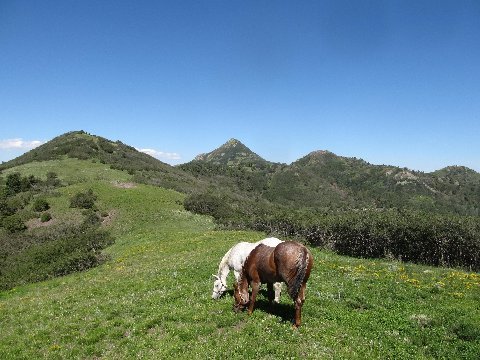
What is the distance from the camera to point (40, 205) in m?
59.5

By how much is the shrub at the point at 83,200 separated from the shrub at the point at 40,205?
12.4 ft

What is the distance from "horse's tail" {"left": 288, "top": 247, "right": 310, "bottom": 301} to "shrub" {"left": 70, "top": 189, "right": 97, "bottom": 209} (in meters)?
55.3

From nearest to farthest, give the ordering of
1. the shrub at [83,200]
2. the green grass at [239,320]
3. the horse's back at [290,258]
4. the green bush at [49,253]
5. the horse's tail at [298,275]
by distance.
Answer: the green grass at [239,320], the horse's tail at [298,275], the horse's back at [290,258], the green bush at [49,253], the shrub at [83,200]

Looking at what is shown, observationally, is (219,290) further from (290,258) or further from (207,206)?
(207,206)

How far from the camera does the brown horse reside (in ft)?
41.7

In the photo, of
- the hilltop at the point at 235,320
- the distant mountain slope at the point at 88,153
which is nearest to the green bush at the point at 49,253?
the hilltop at the point at 235,320

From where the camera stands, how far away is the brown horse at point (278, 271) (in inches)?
500

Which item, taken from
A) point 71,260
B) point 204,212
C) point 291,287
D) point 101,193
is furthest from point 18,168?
point 291,287

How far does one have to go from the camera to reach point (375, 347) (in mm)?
11906

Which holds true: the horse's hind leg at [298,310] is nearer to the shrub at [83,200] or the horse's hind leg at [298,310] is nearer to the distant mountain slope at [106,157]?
the shrub at [83,200]

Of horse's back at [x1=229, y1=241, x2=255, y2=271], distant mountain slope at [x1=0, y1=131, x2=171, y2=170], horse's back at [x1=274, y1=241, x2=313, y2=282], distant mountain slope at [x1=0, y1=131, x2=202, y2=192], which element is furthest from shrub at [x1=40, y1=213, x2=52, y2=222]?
horse's back at [x1=274, y1=241, x2=313, y2=282]

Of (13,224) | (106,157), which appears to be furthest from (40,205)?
(106,157)

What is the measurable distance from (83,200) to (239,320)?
55.4 m

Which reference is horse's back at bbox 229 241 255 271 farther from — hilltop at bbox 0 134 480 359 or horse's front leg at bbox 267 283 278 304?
hilltop at bbox 0 134 480 359
